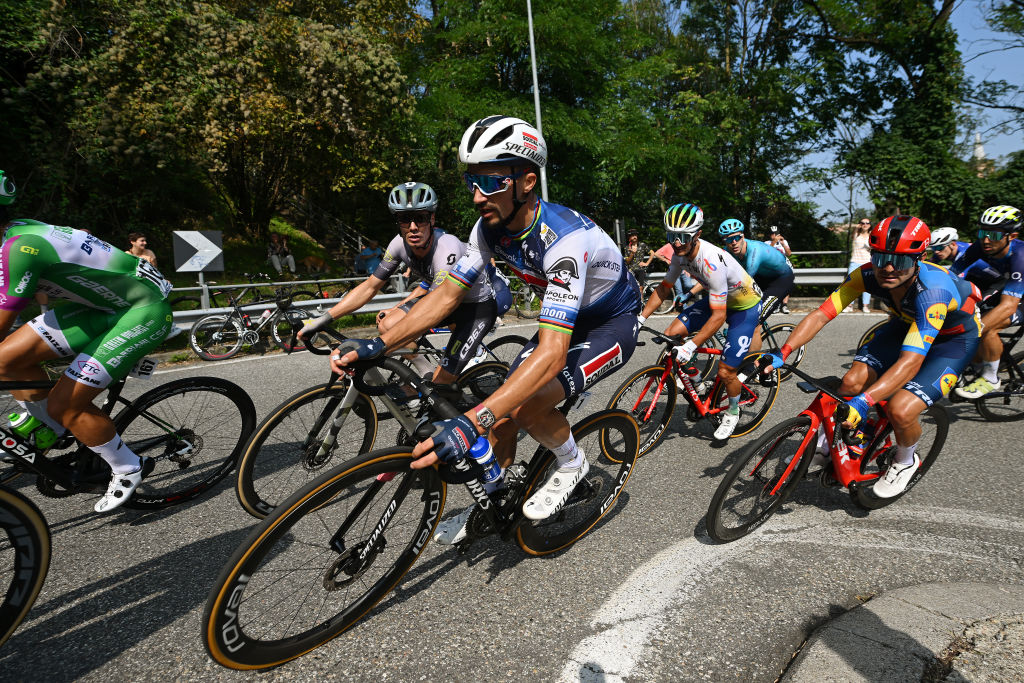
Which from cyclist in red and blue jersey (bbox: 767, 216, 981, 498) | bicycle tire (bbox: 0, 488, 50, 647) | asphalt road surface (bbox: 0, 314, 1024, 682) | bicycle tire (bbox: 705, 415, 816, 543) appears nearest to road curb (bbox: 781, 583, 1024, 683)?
asphalt road surface (bbox: 0, 314, 1024, 682)

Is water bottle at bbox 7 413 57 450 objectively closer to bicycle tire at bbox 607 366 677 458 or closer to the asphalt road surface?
the asphalt road surface

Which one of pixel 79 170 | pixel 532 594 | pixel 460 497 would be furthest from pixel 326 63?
pixel 532 594

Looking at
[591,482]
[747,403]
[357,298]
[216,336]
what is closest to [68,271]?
[357,298]

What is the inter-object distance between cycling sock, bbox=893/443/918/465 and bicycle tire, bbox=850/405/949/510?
0.10 meters

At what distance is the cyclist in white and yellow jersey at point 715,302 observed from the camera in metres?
4.90

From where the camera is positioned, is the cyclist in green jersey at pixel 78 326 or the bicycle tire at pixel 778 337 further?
the bicycle tire at pixel 778 337

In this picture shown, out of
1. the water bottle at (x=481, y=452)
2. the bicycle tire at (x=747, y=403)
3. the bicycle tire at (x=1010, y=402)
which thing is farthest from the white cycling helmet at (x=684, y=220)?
the bicycle tire at (x=1010, y=402)

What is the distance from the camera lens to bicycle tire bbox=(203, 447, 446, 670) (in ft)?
7.10

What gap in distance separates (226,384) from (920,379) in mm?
4748

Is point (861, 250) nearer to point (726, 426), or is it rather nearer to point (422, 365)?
point (726, 426)

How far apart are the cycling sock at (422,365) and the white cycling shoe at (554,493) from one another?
2.16 meters

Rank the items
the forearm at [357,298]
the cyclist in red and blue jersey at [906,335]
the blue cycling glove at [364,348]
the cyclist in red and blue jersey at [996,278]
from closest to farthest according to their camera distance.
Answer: the blue cycling glove at [364,348], the cyclist in red and blue jersey at [906,335], the forearm at [357,298], the cyclist in red and blue jersey at [996,278]

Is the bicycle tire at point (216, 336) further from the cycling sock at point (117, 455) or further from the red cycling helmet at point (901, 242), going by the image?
the red cycling helmet at point (901, 242)

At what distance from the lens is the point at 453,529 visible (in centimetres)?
295
